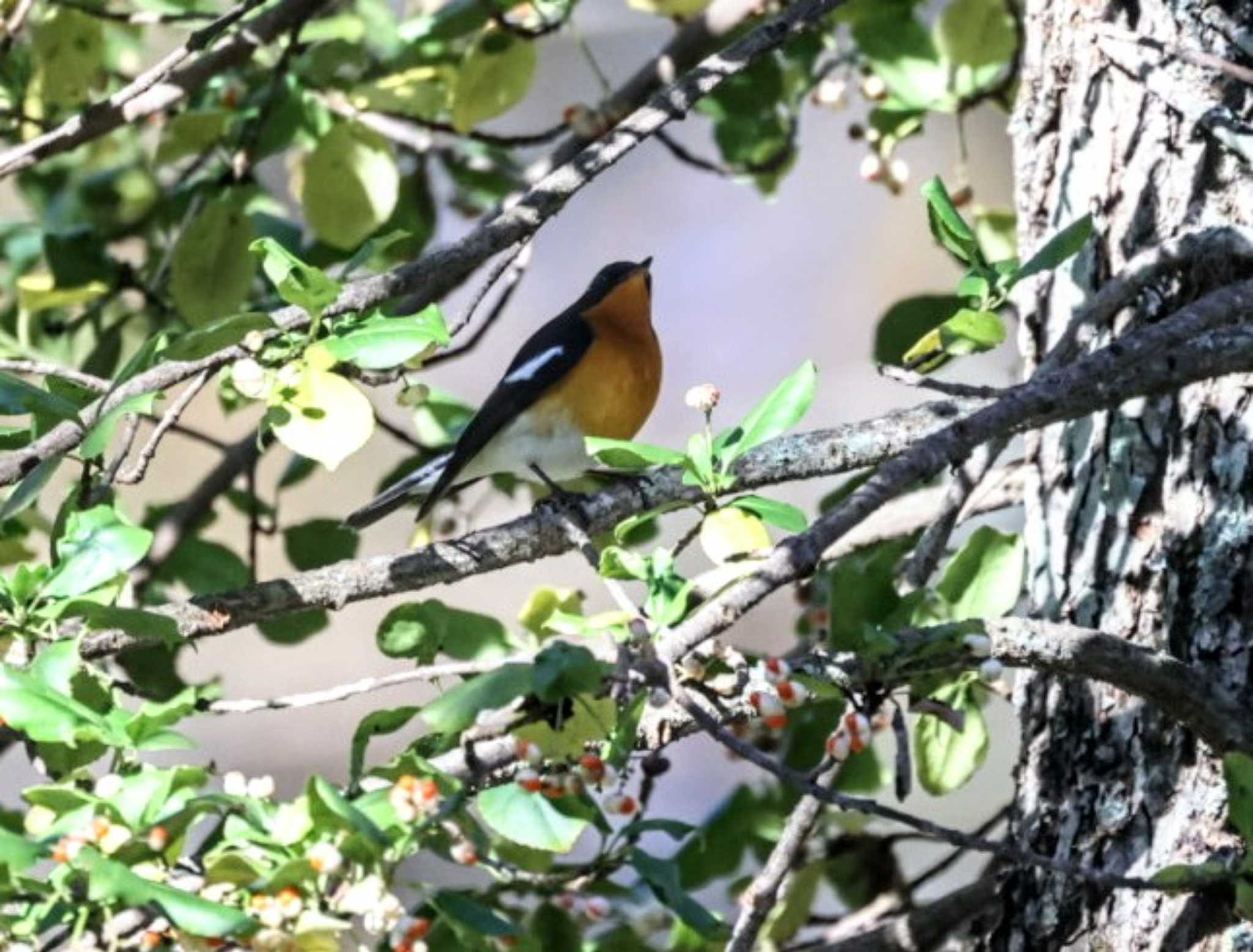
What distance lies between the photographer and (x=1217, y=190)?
2.69 m

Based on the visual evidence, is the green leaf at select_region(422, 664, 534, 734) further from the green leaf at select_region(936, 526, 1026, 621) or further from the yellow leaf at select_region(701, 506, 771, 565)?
the green leaf at select_region(936, 526, 1026, 621)

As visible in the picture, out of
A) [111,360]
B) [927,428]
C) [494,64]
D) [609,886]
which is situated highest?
[494,64]

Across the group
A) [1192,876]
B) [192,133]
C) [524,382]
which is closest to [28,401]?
[1192,876]

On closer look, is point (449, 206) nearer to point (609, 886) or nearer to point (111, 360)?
point (111, 360)

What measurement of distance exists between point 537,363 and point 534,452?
341mm

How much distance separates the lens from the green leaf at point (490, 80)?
11.7ft

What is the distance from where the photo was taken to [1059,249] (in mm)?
2318

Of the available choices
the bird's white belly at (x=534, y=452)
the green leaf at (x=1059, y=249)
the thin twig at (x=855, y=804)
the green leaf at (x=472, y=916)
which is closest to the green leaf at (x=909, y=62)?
the bird's white belly at (x=534, y=452)

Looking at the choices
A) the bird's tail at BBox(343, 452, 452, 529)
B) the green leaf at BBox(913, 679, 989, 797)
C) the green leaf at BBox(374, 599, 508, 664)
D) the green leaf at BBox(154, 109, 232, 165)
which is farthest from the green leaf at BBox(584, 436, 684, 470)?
the green leaf at BBox(154, 109, 232, 165)

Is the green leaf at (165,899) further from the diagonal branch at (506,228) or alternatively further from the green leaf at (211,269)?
the green leaf at (211,269)

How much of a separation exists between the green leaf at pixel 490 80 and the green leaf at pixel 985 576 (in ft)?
4.16

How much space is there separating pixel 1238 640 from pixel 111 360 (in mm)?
2146

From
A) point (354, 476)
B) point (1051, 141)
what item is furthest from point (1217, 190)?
point (354, 476)

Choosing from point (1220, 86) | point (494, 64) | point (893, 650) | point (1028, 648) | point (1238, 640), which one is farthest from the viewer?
point (494, 64)
